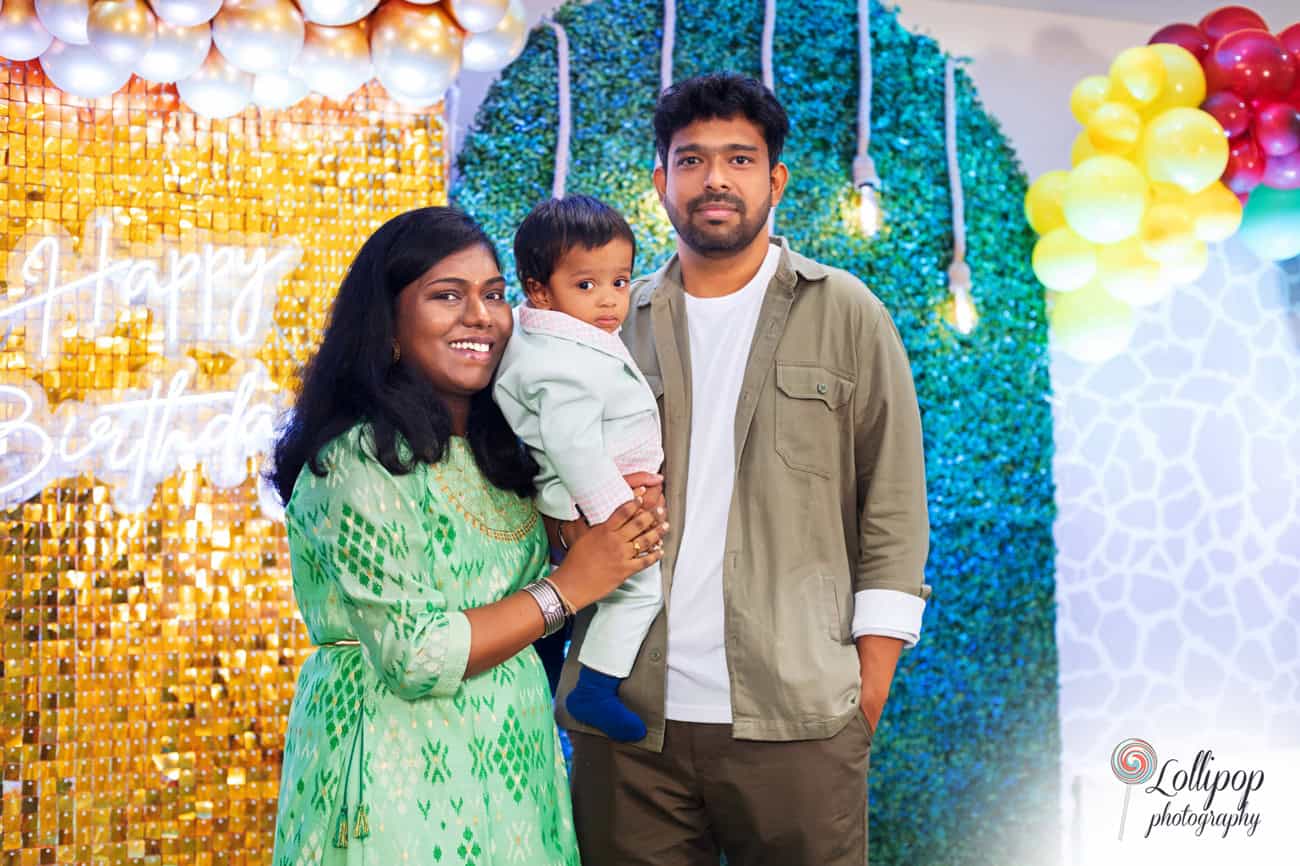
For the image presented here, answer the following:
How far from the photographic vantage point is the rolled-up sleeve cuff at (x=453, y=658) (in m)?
1.66

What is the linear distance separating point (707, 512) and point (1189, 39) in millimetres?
2631

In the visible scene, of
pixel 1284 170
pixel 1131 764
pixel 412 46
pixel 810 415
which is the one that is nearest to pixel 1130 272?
pixel 1284 170

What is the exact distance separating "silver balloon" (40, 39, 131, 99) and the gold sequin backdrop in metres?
0.27

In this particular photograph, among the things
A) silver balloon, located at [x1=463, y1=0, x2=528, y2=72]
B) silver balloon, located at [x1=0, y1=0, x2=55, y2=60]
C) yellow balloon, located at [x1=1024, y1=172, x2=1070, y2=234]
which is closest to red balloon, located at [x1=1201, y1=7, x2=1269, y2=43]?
Answer: yellow balloon, located at [x1=1024, y1=172, x2=1070, y2=234]

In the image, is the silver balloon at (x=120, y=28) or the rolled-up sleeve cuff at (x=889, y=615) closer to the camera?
the rolled-up sleeve cuff at (x=889, y=615)

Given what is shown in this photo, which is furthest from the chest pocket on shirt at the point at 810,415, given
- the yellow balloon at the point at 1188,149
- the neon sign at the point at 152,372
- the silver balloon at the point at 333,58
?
the yellow balloon at the point at 1188,149

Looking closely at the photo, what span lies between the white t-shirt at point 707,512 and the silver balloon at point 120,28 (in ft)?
5.07

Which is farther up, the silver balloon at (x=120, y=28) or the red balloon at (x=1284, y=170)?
the silver balloon at (x=120, y=28)

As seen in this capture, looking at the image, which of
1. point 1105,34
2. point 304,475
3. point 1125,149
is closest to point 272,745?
point 304,475

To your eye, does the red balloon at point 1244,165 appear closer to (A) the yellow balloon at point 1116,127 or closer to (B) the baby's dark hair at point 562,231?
(A) the yellow balloon at point 1116,127

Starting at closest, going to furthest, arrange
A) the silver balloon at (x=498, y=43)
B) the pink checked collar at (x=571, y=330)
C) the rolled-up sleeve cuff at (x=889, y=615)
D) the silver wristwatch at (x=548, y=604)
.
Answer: the silver wristwatch at (x=548, y=604)
the pink checked collar at (x=571, y=330)
the rolled-up sleeve cuff at (x=889, y=615)
the silver balloon at (x=498, y=43)

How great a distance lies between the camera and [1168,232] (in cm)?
353

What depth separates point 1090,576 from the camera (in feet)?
13.2

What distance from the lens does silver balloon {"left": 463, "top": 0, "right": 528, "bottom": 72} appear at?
3051 millimetres
